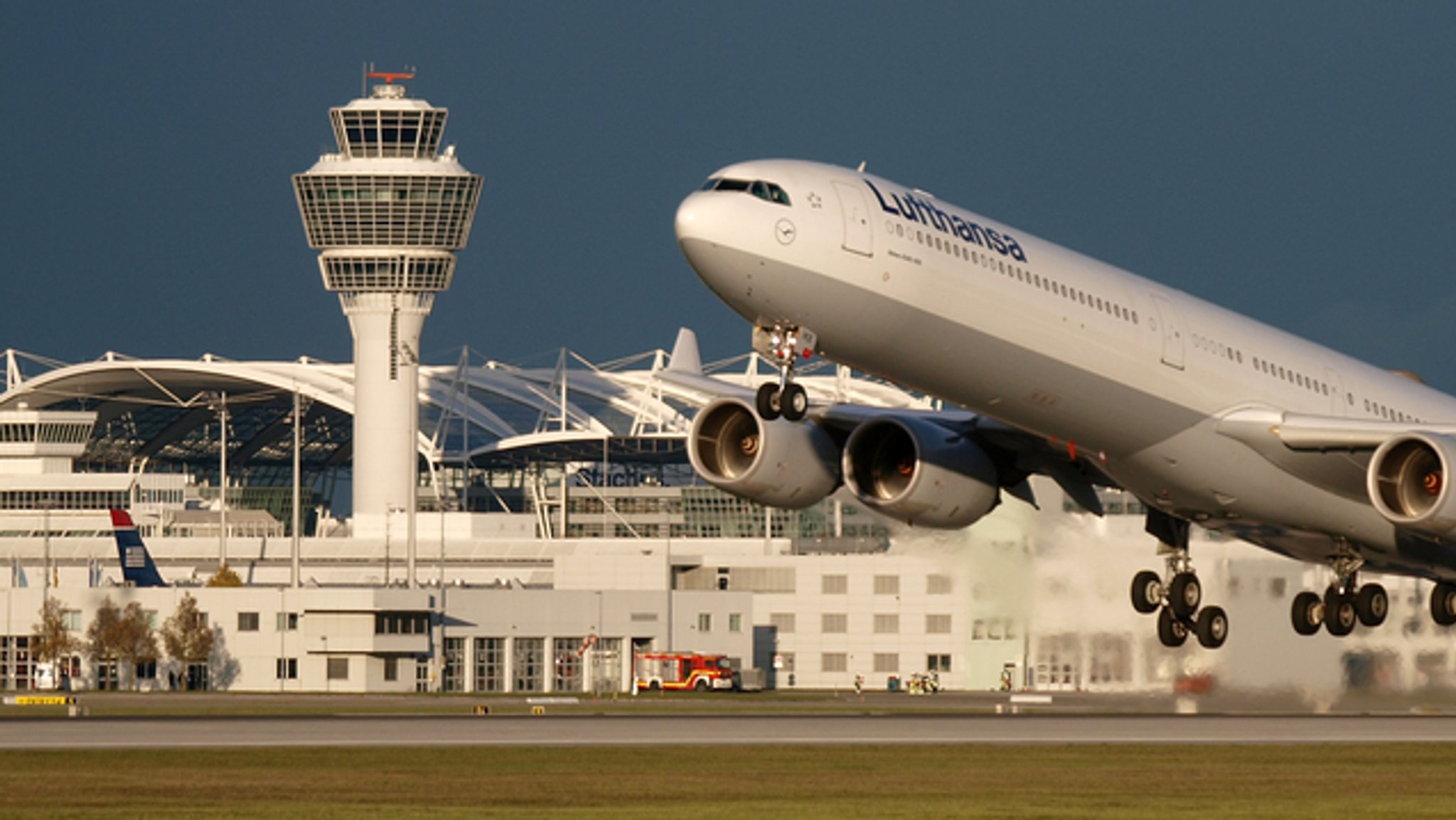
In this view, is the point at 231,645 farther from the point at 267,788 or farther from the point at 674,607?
the point at 267,788

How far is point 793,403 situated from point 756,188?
3.46 m

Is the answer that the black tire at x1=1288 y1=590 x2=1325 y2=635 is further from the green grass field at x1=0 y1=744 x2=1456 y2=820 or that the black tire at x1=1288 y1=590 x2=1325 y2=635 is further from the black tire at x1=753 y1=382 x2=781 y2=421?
the black tire at x1=753 y1=382 x2=781 y2=421

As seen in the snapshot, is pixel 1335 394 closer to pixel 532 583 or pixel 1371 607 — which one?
pixel 1371 607

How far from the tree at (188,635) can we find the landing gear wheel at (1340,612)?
79.5 meters

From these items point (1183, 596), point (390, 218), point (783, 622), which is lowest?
point (783, 622)

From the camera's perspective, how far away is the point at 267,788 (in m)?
36.3

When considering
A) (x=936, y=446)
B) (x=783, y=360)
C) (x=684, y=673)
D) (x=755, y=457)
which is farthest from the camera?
(x=684, y=673)

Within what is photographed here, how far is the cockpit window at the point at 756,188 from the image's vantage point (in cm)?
3809

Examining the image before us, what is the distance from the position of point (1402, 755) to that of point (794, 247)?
16.8m

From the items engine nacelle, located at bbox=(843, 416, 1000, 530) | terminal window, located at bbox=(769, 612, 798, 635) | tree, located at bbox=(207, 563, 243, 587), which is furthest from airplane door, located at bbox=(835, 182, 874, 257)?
tree, located at bbox=(207, 563, 243, 587)

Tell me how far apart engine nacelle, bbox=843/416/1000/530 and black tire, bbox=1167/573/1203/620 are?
5474 mm

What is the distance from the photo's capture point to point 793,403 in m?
38.1

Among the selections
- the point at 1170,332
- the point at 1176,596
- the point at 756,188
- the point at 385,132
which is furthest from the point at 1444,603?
the point at 385,132

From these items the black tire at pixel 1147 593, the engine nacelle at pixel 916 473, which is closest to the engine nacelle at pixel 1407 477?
the engine nacelle at pixel 916 473
